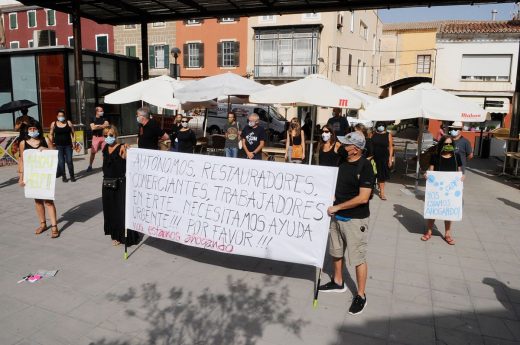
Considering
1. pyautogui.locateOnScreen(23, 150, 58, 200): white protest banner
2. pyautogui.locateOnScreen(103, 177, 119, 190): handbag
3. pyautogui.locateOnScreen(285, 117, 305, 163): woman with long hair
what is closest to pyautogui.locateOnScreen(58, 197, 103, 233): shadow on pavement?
pyautogui.locateOnScreen(23, 150, 58, 200): white protest banner

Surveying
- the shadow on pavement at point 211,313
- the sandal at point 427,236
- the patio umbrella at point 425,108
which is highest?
the patio umbrella at point 425,108

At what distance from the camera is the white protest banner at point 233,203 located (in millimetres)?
4348

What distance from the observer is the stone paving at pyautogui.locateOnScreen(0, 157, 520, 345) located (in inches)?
153

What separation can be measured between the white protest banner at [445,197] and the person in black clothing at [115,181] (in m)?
4.68

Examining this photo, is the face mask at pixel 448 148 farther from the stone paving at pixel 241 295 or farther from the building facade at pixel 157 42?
the building facade at pixel 157 42

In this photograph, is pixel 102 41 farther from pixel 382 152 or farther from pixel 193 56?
pixel 382 152

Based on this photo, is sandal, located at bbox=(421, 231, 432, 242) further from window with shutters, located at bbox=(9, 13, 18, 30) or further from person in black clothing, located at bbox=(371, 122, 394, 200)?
window with shutters, located at bbox=(9, 13, 18, 30)

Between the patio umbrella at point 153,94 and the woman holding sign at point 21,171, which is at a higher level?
the patio umbrella at point 153,94

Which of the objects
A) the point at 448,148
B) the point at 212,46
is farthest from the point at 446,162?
the point at 212,46

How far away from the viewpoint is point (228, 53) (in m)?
33.1

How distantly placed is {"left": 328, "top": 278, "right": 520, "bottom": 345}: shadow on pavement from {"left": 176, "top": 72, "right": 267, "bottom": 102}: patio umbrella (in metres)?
7.01

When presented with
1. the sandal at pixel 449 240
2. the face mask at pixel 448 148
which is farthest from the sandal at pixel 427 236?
the face mask at pixel 448 148

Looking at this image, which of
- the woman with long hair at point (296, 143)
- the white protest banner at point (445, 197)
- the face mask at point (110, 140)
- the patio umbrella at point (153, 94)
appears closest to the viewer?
the face mask at point (110, 140)

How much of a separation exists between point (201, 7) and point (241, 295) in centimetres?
1227
